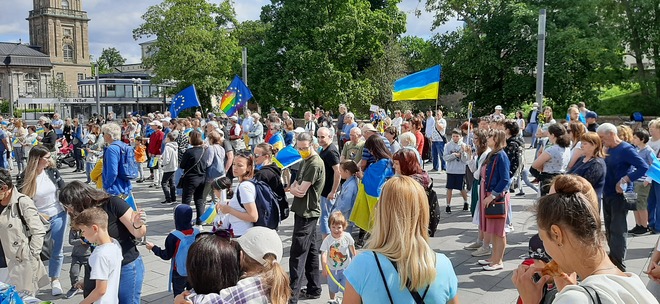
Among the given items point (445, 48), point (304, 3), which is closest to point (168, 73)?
point (304, 3)

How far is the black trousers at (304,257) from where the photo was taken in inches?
226

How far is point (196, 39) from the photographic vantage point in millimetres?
38250

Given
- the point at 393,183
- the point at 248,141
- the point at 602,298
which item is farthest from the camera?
the point at 248,141

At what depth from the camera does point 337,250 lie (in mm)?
5426

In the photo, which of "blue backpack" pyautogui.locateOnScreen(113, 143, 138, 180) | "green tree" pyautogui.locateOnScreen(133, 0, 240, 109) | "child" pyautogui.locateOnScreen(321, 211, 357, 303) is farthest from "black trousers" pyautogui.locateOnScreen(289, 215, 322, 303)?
"green tree" pyautogui.locateOnScreen(133, 0, 240, 109)

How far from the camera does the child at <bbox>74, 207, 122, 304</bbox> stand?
3.80 metres

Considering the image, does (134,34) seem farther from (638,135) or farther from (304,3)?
(638,135)

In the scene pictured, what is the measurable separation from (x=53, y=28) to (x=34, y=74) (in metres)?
12.3

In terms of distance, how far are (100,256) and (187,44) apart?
118ft

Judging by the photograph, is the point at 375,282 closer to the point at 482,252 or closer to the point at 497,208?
the point at 497,208

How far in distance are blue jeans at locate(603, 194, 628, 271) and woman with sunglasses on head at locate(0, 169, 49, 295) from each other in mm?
6104

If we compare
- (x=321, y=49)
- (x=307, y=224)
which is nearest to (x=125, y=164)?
(x=307, y=224)

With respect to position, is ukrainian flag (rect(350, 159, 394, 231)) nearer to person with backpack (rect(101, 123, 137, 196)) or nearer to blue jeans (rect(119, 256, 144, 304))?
blue jeans (rect(119, 256, 144, 304))

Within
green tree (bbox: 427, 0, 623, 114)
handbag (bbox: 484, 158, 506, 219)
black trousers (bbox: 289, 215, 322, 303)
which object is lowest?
black trousers (bbox: 289, 215, 322, 303)
